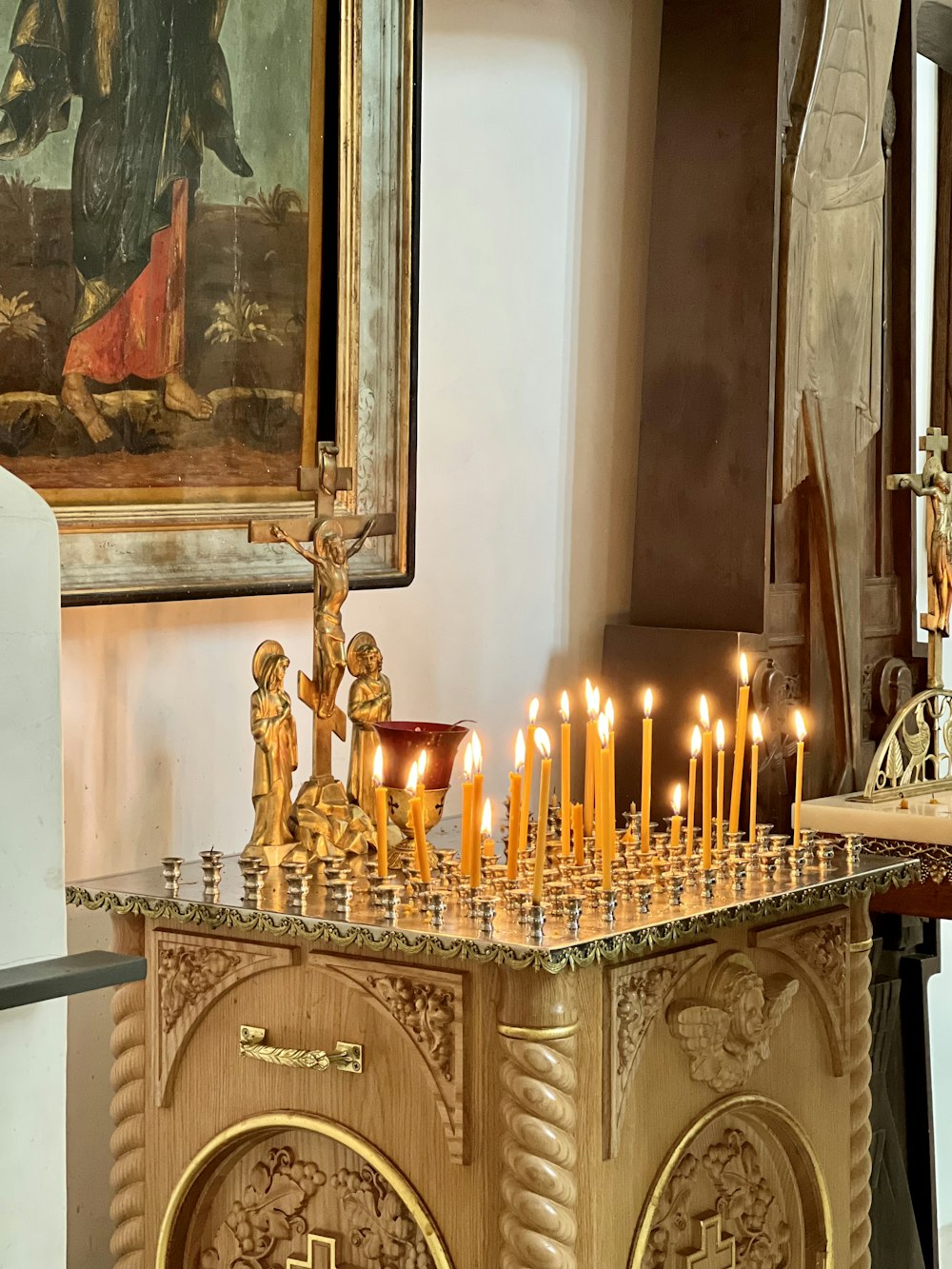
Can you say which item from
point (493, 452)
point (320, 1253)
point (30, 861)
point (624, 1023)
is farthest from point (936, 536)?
point (30, 861)

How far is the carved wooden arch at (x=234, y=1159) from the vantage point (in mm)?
2576

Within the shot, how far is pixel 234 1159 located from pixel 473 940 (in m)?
0.66

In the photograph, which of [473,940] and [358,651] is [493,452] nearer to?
[358,651]

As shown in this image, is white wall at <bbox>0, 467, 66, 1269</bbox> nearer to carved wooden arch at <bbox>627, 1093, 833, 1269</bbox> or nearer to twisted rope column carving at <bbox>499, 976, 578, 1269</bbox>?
twisted rope column carving at <bbox>499, 976, 578, 1269</bbox>

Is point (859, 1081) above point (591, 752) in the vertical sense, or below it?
below

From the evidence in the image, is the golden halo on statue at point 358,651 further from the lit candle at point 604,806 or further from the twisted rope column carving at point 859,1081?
the twisted rope column carving at point 859,1081

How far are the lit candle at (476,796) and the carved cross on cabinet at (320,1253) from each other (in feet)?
1.87

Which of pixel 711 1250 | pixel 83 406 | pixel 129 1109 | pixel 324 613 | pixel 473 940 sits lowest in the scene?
pixel 711 1250

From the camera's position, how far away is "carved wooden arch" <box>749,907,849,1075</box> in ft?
9.76

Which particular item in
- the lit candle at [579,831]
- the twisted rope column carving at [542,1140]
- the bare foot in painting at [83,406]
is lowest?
Result: the twisted rope column carving at [542,1140]

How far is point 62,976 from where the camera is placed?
182cm

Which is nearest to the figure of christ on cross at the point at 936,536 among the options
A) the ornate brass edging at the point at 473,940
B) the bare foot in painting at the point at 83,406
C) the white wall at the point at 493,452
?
the white wall at the point at 493,452

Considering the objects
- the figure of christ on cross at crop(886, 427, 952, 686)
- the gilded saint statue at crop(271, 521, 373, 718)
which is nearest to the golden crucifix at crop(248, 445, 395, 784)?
Result: the gilded saint statue at crop(271, 521, 373, 718)

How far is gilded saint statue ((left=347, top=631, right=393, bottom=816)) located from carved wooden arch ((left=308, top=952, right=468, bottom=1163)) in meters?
0.52
